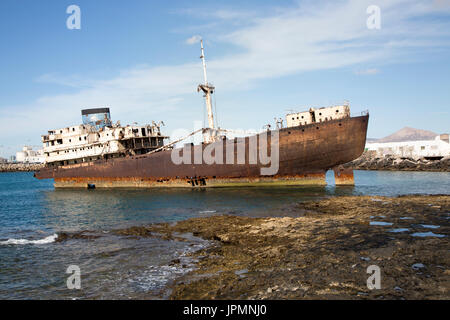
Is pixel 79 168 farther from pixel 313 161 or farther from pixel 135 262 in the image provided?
pixel 135 262

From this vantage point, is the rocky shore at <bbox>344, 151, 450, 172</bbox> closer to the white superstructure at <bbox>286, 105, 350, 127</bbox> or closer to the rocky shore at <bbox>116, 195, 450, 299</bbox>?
the white superstructure at <bbox>286, 105, 350, 127</bbox>

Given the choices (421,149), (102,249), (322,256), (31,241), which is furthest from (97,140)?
(421,149)

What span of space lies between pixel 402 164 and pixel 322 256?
48.3 m

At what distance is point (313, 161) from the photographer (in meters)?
26.7

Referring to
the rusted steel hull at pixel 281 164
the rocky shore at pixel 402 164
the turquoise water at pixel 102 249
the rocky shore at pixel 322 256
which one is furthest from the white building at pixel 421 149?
the rocky shore at pixel 322 256

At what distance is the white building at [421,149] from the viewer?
2008 inches

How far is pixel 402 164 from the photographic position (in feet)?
162

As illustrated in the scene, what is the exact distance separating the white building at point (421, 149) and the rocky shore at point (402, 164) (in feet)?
10.2

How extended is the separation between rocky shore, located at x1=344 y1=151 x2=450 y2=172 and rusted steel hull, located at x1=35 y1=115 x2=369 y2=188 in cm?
2562

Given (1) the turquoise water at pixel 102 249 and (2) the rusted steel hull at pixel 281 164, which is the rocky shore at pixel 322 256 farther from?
(2) the rusted steel hull at pixel 281 164

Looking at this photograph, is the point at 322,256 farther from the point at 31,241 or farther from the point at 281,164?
the point at 281,164
